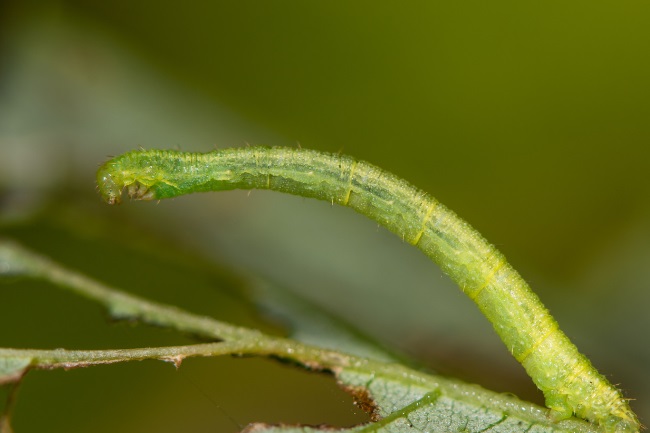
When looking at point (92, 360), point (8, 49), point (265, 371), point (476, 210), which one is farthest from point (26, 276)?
point (476, 210)

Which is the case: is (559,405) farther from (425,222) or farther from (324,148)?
(324,148)

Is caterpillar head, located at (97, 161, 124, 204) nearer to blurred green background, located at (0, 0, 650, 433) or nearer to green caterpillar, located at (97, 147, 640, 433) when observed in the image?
green caterpillar, located at (97, 147, 640, 433)

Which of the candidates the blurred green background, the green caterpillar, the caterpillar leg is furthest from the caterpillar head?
the caterpillar leg

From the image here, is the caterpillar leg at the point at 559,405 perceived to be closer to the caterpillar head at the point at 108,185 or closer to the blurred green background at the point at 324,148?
the blurred green background at the point at 324,148

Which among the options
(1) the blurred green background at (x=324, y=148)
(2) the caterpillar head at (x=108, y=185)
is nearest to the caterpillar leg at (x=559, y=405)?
(1) the blurred green background at (x=324, y=148)

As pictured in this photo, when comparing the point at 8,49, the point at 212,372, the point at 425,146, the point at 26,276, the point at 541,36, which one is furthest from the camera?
the point at 8,49

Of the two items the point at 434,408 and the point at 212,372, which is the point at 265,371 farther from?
the point at 434,408

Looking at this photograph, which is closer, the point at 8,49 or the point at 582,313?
the point at 582,313
